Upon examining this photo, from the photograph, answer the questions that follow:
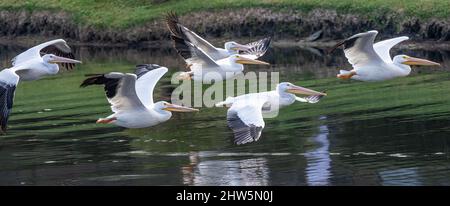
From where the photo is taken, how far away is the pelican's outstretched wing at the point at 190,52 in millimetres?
19375

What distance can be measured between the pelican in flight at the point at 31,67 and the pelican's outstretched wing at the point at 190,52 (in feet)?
5.67

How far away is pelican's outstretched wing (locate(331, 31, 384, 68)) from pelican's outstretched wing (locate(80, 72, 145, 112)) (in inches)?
148

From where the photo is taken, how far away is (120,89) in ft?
54.6

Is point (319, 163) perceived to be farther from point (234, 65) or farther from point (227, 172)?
point (234, 65)

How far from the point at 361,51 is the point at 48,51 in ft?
16.3

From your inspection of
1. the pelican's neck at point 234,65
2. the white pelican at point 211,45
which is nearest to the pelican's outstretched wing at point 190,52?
the white pelican at point 211,45

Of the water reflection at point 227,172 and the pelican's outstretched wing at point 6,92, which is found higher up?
the pelican's outstretched wing at point 6,92

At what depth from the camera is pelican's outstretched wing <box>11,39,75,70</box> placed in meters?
19.1

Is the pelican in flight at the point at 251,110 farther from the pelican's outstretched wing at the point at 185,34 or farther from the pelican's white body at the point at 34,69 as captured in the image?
the pelican's white body at the point at 34,69

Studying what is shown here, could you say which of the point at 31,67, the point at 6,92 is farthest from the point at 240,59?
the point at 6,92

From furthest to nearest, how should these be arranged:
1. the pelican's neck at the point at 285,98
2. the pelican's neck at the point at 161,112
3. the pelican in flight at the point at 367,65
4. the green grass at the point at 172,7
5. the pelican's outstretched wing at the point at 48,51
→ the green grass at the point at 172,7
the pelican in flight at the point at 367,65
the pelican's outstretched wing at the point at 48,51
the pelican's neck at the point at 285,98
the pelican's neck at the point at 161,112

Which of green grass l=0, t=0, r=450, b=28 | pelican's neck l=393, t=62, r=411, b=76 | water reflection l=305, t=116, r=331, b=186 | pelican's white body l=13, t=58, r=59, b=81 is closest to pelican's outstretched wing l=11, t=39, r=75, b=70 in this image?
pelican's white body l=13, t=58, r=59, b=81
